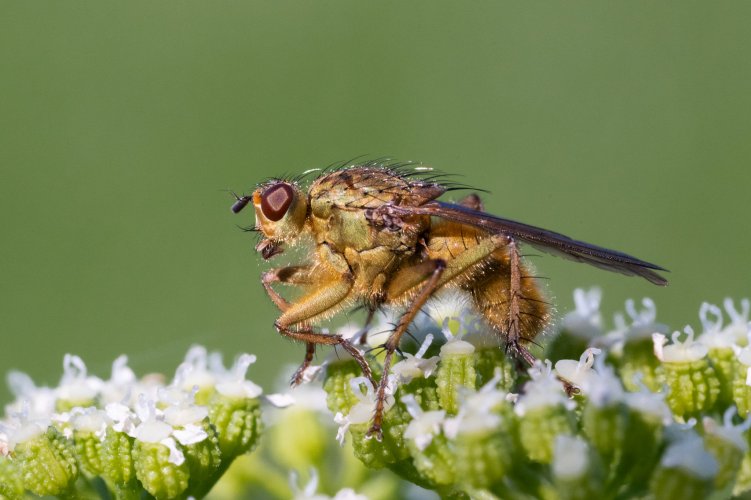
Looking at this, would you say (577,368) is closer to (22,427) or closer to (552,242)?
(552,242)

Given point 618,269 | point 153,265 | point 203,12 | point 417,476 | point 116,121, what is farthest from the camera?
point 203,12

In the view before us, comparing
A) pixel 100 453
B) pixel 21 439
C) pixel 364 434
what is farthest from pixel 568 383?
pixel 21 439

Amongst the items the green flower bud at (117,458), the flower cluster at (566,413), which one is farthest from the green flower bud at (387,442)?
the green flower bud at (117,458)

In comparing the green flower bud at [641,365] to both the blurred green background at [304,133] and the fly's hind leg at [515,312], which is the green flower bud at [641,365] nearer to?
the fly's hind leg at [515,312]

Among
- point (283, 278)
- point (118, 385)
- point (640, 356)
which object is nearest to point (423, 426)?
point (640, 356)

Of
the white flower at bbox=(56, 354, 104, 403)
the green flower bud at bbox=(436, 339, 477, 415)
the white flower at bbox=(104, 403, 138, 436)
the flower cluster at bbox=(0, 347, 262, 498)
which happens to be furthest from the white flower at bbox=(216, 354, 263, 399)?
the green flower bud at bbox=(436, 339, 477, 415)

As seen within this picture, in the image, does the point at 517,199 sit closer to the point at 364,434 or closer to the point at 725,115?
the point at 725,115
